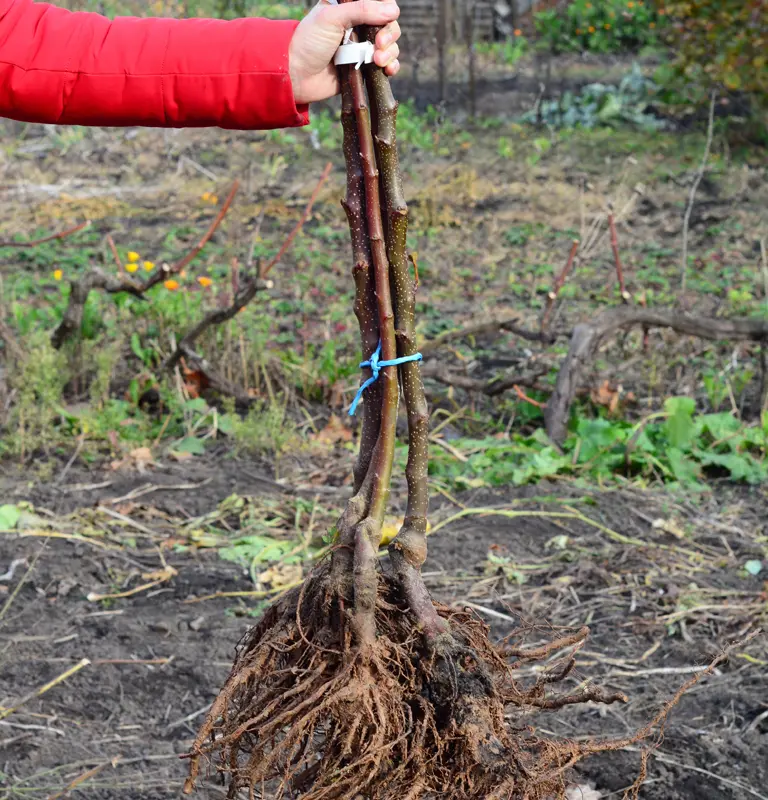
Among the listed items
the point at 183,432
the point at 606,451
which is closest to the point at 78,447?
the point at 183,432

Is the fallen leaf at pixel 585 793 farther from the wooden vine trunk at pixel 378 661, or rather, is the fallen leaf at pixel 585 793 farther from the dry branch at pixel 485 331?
the dry branch at pixel 485 331

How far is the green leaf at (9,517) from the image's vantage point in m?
3.57

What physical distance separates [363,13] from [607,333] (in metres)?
A: 3.09

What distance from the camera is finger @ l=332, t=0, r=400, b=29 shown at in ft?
5.39

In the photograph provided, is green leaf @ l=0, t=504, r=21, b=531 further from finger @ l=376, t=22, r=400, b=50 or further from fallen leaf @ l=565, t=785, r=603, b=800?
finger @ l=376, t=22, r=400, b=50

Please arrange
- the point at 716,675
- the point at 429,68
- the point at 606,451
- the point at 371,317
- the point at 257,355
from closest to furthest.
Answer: the point at 371,317 → the point at 716,675 → the point at 606,451 → the point at 257,355 → the point at 429,68

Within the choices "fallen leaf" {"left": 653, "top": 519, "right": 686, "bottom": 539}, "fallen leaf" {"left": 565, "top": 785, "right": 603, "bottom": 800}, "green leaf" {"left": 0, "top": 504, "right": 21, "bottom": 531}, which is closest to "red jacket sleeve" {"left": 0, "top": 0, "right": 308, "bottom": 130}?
"fallen leaf" {"left": 565, "top": 785, "right": 603, "bottom": 800}

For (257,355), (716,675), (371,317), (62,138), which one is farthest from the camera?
(62,138)

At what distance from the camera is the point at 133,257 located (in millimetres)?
5105

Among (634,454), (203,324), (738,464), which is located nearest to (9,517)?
(203,324)

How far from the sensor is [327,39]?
1692 mm

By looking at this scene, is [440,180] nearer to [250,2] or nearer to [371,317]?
[250,2]

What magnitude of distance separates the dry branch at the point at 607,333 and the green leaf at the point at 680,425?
17.2 inches

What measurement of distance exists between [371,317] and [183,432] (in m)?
2.90
